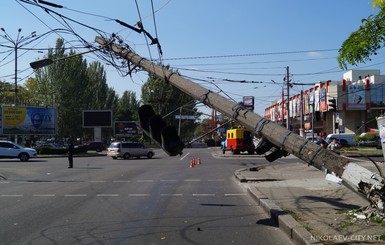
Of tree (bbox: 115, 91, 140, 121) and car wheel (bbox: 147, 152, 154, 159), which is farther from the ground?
tree (bbox: 115, 91, 140, 121)

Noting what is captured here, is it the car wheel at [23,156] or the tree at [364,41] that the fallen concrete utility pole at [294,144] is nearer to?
the tree at [364,41]

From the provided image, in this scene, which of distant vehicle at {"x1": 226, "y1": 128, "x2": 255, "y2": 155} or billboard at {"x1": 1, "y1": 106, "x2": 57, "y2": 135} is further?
billboard at {"x1": 1, "y1": 106, "x2": 57, "y2": 135}

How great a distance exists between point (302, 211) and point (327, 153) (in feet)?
5.19

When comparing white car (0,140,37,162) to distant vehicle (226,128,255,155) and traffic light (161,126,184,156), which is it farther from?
traffic light (161,126,184,156)

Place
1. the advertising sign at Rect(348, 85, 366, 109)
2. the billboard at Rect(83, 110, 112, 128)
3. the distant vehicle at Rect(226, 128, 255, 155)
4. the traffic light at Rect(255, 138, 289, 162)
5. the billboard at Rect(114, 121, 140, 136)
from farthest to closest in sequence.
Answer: the billboard at Rect(114, 121, 140, 136) < the billboard at Rect(83, 110, 112, 128) < the advertising sign at Rect(348, 85, 366, 109) < the distant vehicle at Rect(226, 128, 255, 155) < the traffic light at Rect(255, 138, 289, 162)

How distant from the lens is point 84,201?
12.0m

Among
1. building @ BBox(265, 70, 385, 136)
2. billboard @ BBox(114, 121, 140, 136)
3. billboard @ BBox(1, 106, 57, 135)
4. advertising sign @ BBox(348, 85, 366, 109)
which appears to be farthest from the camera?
billboard @ BBox(114, 121, 140, 136)

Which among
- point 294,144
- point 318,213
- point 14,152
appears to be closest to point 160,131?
point 294,144

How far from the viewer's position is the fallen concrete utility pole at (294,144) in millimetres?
7648

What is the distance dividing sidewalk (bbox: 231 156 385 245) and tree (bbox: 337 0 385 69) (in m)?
2.72

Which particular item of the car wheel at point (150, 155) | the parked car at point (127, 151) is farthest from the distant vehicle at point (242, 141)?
the parked car at point (127, 151)

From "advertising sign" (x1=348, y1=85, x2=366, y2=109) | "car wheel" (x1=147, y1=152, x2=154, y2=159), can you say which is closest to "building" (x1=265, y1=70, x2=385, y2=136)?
"advertising sign" (x1=348, y1=85, x2=366, y2=109)

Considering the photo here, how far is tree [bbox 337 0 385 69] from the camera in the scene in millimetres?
6578

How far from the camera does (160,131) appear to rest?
34.2 ft
